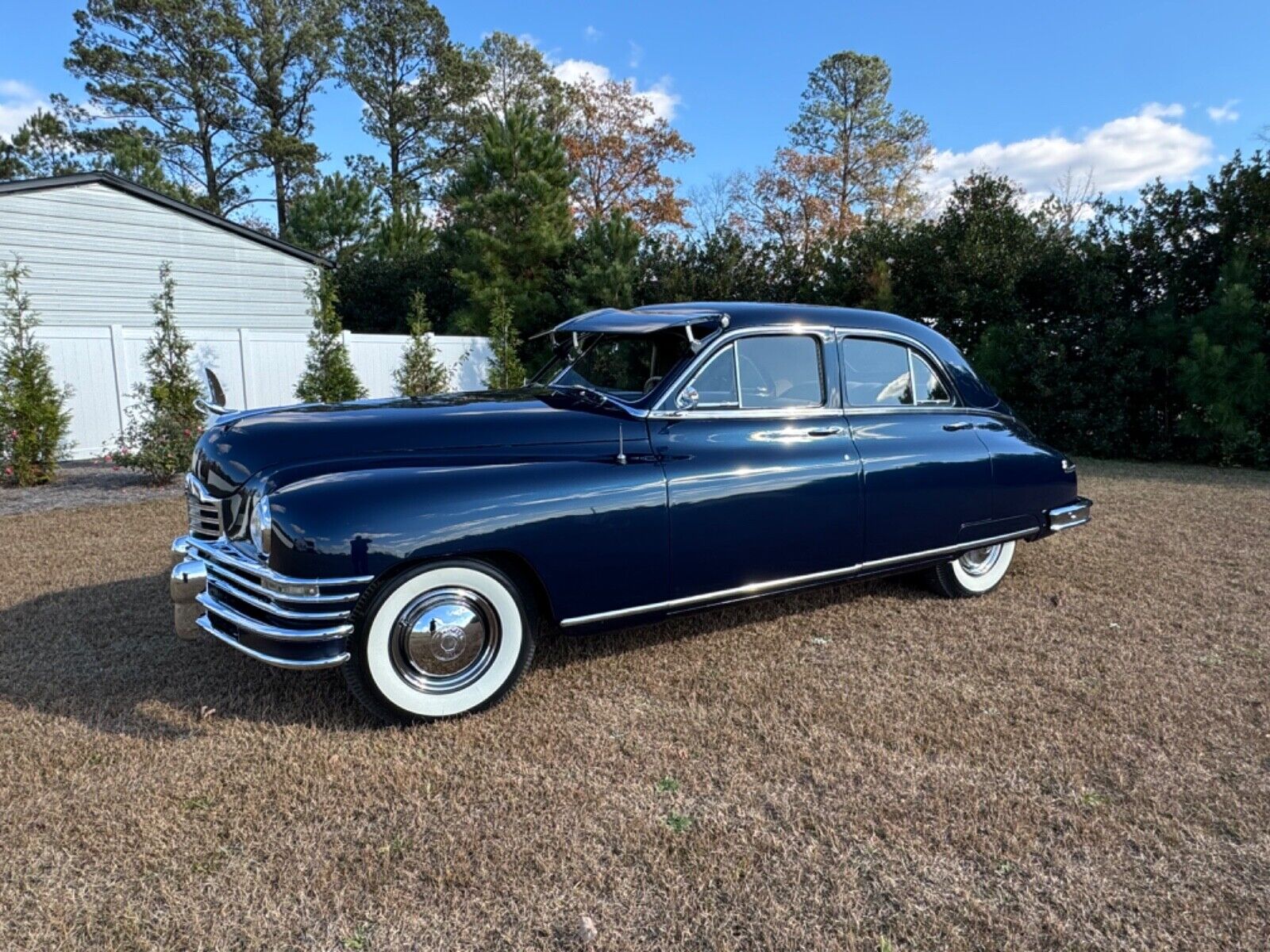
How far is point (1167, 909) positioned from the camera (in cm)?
219

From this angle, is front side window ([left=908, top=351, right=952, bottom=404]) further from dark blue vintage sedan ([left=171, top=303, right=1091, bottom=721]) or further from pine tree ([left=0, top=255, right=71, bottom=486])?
pine tree ([left=0, top=255, right=71, bottom=486])

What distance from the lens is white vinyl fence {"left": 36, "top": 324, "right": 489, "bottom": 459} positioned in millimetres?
10320

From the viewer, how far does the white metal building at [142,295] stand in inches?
417

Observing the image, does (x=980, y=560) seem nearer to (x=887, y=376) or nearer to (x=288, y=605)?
(x=887, y=376)

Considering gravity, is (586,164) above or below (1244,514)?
above

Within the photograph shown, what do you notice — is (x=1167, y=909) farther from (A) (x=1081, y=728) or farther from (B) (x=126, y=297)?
(B) (x=126, y=297)

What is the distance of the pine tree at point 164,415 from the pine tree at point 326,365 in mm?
1590

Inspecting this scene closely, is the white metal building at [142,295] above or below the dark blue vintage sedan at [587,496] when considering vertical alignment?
above

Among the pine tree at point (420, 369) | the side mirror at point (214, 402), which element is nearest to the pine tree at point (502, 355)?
the pine tree at point (420, 369)

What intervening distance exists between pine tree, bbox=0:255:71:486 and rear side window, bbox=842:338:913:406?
28.7 feet

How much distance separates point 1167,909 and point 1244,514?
671cm

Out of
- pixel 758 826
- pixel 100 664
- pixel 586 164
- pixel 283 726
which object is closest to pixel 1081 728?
pixel 758 826

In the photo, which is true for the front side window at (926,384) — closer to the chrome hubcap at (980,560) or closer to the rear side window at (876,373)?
the rear side window at (876,373)

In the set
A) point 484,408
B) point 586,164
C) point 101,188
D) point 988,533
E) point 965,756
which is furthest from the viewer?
point 586,164
